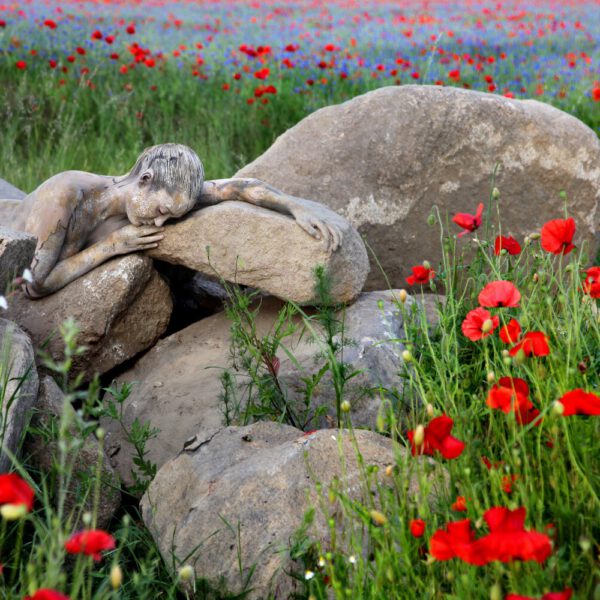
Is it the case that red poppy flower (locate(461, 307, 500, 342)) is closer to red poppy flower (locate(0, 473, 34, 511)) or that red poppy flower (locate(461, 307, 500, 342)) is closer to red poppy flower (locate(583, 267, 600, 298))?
red poppy flower (locate(583, 267, 600, 298))

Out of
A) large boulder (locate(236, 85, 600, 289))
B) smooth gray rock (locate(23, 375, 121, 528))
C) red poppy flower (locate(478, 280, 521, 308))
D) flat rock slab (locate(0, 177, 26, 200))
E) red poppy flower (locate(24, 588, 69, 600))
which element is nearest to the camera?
red poppy flower (locate(24, 588, 69, 600))

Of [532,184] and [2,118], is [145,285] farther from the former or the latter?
[2,118]

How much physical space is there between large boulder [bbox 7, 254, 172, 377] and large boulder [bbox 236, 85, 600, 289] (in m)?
1.03

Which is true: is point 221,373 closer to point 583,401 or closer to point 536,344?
point 536,344

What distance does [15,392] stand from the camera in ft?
8.66

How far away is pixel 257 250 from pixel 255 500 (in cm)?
145

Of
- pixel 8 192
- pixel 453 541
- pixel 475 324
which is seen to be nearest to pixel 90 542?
pixel 453 541

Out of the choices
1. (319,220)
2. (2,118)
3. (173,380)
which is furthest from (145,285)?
(2,118)

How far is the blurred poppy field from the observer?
6926mm

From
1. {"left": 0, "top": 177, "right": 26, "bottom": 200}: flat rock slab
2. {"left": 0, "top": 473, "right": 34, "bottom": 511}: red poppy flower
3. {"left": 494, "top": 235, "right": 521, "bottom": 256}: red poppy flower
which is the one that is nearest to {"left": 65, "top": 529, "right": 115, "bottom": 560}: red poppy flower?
{"left": 0, "top": 473, "right": 34, "bottom": 511}: red poppy flower

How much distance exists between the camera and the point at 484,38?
9992mm

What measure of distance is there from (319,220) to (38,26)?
268 inches

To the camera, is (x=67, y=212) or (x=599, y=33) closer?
(x=67, y=212)

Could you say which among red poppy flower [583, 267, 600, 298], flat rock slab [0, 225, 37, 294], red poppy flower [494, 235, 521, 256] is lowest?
flat rock slab [0, 225, 37, 294]
